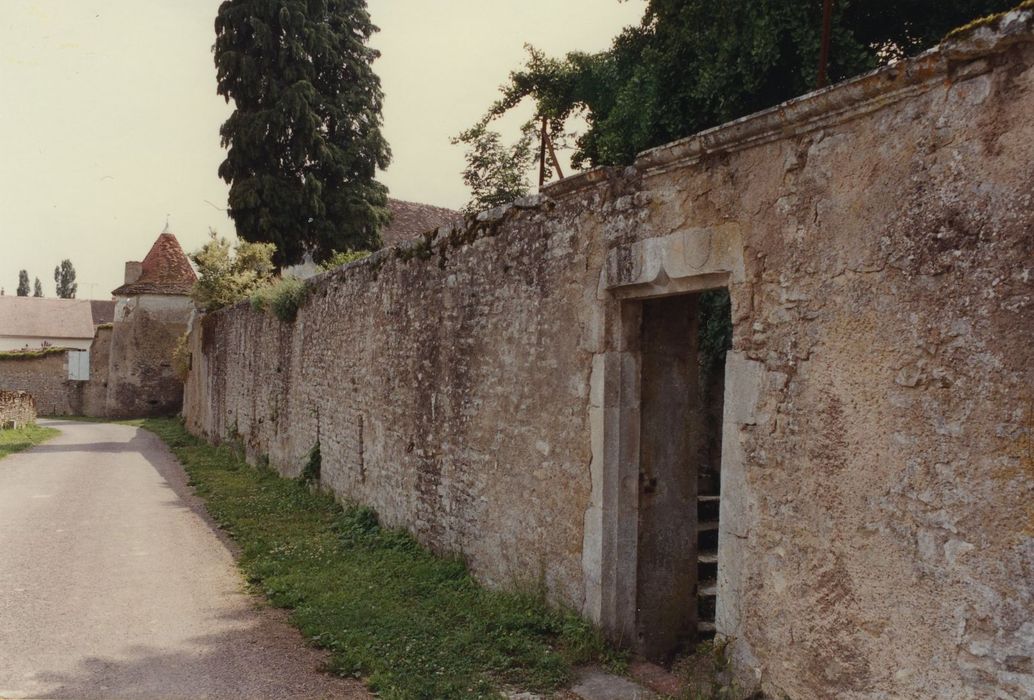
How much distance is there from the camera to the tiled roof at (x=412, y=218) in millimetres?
28875

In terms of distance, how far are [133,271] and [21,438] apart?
13.4m

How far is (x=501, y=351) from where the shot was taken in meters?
6.49

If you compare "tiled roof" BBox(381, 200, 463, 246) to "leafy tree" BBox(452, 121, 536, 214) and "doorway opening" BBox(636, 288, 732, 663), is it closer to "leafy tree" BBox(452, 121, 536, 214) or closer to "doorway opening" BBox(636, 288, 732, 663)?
"leafy tree" BBox(452, 121, 536, 214)

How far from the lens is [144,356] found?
3148 centimetres

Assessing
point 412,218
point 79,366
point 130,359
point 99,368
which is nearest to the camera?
point 412,218

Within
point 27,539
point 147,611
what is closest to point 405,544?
point 147,611

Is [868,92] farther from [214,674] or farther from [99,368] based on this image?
[99,368]

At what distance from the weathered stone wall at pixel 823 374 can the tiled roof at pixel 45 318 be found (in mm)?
57547

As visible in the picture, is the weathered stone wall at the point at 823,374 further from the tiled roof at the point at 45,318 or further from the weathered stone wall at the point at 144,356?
the tiled roof at the point at 45,318

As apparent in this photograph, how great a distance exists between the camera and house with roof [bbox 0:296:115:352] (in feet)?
178

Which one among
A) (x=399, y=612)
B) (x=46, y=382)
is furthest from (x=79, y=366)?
(x=399, y=612)

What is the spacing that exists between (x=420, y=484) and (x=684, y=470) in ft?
11.0


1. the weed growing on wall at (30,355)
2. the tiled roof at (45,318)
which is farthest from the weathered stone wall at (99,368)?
the tiled roof at (45,318)

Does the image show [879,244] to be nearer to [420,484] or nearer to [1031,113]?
[1031,113]
